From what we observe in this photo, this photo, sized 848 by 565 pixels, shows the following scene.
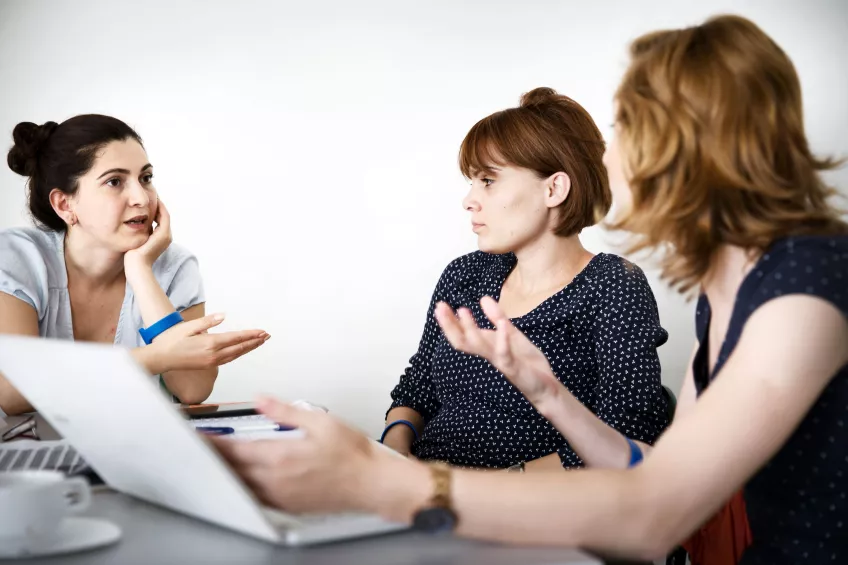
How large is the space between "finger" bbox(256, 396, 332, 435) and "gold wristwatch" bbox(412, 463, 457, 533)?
0.11 m

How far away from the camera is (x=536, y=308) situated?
71.9 inches

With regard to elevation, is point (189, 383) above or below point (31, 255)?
below

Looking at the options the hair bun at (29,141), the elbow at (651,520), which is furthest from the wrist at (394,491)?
the hair bun at (29,141)

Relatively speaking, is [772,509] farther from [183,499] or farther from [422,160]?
[422,160]

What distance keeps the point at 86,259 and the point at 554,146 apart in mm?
1231

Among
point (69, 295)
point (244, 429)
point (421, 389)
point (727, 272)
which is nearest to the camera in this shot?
point (727, 272)

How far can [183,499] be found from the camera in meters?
0.81

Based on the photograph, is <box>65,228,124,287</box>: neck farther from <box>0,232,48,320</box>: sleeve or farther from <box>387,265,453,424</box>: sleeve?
<box>387,265,453,424</box>: sleeve

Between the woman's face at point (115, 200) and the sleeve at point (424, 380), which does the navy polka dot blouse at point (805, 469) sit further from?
the woman's face at point (115, 200)

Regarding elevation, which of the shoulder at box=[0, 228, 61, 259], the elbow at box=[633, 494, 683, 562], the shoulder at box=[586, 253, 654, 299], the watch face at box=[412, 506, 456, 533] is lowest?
the shoulder at box=[586, 253, 654, 299]

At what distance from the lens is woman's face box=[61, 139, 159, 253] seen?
218 centimetres

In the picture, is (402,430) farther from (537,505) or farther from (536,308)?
(537,505)

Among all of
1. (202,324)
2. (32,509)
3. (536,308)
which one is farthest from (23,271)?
(32,509)

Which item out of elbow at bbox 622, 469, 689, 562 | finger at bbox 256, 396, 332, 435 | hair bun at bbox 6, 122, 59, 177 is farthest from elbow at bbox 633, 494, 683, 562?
hair bun at bbox 6, 122, 59, 177
